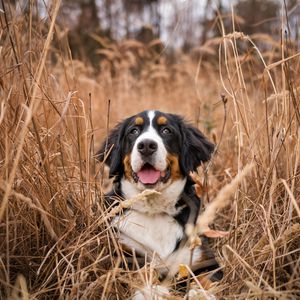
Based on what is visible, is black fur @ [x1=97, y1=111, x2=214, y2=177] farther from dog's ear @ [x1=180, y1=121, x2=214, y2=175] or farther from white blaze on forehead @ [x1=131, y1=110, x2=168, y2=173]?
white blaze on forehead @ [x1=131, y1=110, x2=168, y2=173]

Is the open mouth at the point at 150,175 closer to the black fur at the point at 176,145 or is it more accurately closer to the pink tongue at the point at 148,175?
the pink tongue at the point at 148,175

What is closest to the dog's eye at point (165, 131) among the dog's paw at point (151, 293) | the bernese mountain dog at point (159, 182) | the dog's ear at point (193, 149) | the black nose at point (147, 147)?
the bernese mountain dog at point (159, 182)

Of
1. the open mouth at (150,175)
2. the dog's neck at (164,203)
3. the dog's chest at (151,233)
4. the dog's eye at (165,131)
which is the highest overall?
the dog's eye at (165,131)

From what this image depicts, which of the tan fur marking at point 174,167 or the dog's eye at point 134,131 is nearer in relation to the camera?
the tan fur marking at point 174,167

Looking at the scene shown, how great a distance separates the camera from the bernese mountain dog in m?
2.84

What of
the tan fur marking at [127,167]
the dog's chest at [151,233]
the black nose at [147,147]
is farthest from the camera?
the tan fur marking at [127,167]

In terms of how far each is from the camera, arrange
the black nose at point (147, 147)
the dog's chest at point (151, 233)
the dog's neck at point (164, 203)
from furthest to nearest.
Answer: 1. the dog's neck at point (164, 203)
2. the black nose at point (147, 147)
3. the dog's chest at point (151, 233)

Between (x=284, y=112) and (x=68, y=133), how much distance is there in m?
1.32

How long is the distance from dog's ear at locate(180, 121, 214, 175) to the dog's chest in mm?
444

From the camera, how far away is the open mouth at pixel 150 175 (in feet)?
10.0

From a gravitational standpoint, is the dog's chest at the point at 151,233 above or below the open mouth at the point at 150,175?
below

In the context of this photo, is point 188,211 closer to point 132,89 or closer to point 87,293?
point 87,293

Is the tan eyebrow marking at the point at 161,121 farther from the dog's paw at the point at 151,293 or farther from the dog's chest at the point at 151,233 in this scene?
the dog's paw at the point at 151,293

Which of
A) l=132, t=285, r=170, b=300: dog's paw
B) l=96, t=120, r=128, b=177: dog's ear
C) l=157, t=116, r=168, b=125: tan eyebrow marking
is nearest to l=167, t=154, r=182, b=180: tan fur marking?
l=157, t=116, r=168, b=125: tan eyebrow marking
